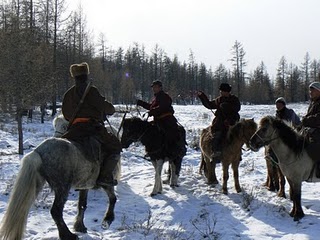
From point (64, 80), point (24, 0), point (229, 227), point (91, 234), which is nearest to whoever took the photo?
point (91, 234)

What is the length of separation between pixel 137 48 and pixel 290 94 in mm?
37671

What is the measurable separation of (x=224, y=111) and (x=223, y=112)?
46 millimetres

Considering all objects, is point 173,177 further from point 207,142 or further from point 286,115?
point 286,115

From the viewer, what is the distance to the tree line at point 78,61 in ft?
A: 52.6

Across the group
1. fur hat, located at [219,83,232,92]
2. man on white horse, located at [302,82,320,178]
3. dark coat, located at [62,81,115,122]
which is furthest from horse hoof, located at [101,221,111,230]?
fur hat, located at [219,83,232,92]

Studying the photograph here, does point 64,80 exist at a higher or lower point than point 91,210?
higher

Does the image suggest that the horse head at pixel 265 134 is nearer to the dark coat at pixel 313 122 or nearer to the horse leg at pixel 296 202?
the dark coat at pixel 313 122

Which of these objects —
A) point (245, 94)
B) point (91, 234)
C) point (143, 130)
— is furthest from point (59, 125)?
point (245, 94)

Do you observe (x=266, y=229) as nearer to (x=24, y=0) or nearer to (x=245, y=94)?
(x=24, y=0)

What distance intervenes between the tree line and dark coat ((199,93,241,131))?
1258 millimetres

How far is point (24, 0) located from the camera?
33.6 metres

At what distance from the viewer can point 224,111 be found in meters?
9.80

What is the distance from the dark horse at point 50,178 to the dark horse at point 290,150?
3.48m

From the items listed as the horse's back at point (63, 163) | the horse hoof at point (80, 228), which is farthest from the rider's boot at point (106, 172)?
the horse hoof at point (80, 228)
